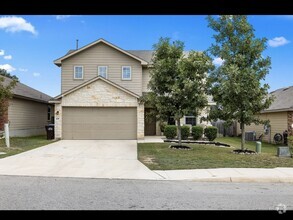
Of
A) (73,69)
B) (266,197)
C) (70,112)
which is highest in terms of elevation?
(73,69)

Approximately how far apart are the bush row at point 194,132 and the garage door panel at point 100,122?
2362 mm

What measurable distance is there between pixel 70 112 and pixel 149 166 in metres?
12.2

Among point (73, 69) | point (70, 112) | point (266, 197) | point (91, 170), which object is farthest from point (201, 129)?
point (266, 197)

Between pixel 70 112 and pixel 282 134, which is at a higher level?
pixel 70 112

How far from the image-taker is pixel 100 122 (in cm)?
2230

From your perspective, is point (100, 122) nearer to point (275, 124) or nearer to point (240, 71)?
point (240, 71)

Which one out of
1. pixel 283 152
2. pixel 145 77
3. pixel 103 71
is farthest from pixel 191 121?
pixel 283 152

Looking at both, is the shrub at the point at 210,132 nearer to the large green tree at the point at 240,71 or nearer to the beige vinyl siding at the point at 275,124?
the beige vinyl siding at the point at 275,124

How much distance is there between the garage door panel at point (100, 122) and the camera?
22141mm

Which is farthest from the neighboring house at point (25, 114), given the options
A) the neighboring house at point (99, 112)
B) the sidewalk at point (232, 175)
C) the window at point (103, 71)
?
the sidewalk at point (232, 175)

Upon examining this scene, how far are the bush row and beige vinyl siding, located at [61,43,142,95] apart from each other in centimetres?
427

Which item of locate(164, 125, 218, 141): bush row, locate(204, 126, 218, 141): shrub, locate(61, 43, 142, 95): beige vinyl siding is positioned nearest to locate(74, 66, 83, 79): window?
locate(61, 43, 142, 95): beige vinyl siding
